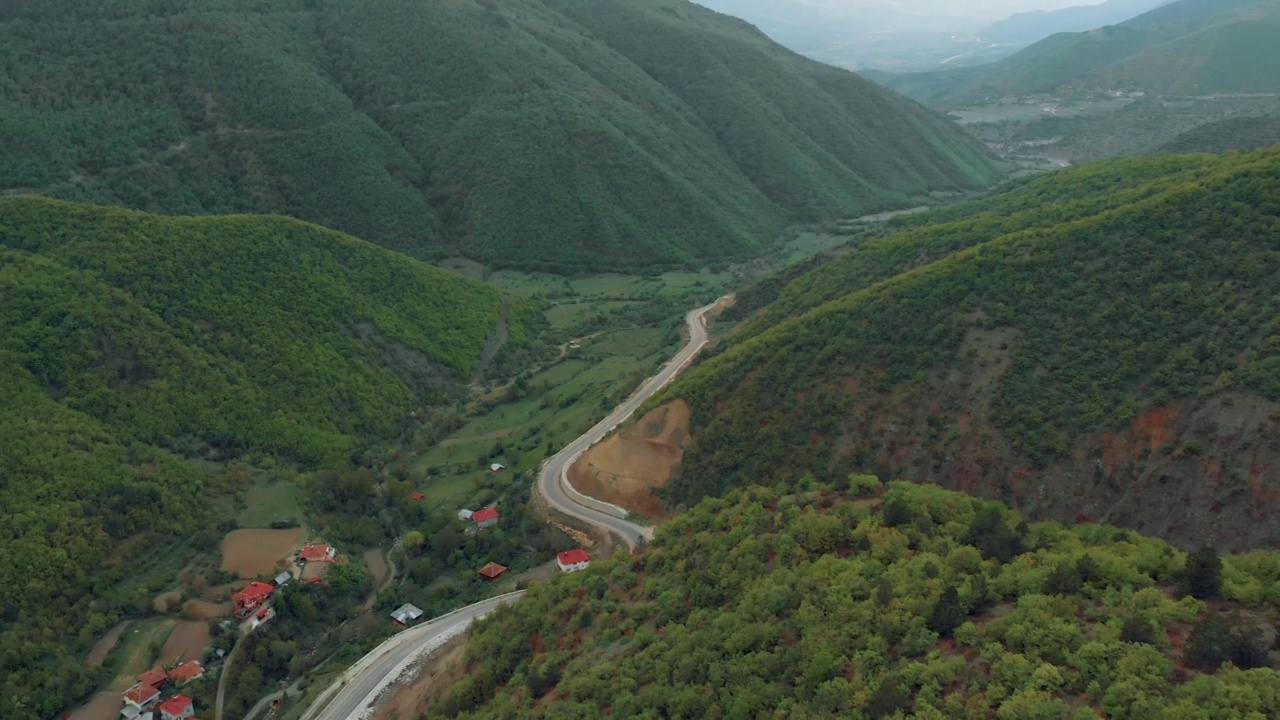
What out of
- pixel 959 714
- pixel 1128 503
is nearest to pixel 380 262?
pixel 1128 503

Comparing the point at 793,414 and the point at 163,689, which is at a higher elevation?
the point at 793,414

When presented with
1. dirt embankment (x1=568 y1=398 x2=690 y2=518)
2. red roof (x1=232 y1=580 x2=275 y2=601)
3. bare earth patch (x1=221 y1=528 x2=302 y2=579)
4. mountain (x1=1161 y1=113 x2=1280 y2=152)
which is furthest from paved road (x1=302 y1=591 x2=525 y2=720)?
mountain (x1=1161 y1=113 x2=1280 y2=152)

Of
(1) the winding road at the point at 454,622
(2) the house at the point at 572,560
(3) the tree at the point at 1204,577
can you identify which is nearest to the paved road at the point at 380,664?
(1) the winding road at the point at 454,622

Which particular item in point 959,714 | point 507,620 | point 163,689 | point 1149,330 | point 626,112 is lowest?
point 163,689

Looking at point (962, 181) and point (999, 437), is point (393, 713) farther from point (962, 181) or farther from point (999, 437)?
point (962, 181)

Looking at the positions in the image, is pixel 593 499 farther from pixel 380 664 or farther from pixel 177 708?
pixel 177 708

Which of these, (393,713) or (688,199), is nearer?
(393,713)

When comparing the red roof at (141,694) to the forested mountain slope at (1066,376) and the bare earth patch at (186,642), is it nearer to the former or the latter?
the bare earth patch at (186,642)

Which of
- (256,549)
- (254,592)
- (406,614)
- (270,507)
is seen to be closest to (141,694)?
(254,592)
